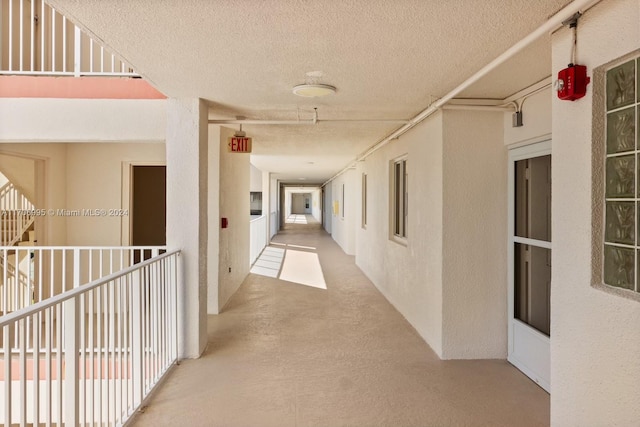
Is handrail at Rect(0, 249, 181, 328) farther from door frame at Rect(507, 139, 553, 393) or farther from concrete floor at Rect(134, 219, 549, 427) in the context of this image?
door frame at Rect(507, 139, 553, 393)

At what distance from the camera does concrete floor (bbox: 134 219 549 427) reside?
2.51 meters

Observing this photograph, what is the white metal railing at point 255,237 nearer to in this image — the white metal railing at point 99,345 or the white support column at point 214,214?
the white support column at point 214,214

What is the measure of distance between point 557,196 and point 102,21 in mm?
2414

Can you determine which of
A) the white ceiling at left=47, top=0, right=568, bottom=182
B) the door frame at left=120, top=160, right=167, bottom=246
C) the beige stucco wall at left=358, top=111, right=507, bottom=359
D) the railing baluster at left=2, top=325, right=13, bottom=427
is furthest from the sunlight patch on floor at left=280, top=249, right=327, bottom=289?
the railing baluster at left=2, top=325, right=13, bottom=427

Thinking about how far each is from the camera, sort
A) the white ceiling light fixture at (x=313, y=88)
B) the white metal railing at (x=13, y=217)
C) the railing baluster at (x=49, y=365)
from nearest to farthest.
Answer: the railing baluster at (x=49, y=365), the white ceiling light fixture at (x=313, y=88), the white metal railing at (x=13, y=217)

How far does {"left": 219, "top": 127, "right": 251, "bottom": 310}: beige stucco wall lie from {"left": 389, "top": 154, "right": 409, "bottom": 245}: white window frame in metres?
2.25

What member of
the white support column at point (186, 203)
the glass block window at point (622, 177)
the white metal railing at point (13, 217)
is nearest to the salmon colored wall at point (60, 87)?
the white support column at point (186, 203)

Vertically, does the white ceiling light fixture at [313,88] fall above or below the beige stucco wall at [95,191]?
above

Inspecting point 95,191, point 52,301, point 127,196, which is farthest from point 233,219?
point 52,301

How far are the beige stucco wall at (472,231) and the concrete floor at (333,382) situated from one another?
0.32 meters

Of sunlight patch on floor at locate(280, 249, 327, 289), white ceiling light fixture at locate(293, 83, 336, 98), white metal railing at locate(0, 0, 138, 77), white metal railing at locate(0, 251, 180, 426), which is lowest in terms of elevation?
sunlight patch on floor at locate(280, 249, 327, 289)

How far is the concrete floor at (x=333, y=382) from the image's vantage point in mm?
2510

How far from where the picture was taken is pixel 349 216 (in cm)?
1011

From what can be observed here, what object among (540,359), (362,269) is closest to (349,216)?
(362,269)
